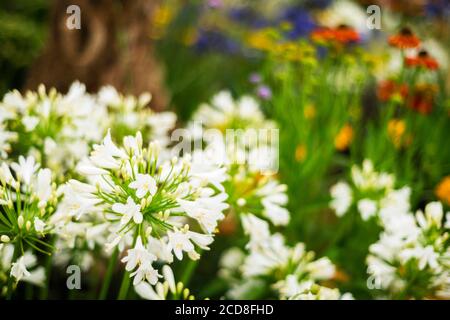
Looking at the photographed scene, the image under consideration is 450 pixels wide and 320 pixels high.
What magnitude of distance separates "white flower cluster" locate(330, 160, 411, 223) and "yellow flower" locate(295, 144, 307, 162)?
26cm

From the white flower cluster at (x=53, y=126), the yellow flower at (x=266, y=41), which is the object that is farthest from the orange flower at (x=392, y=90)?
the white flower cluster at (x=53, y=126)

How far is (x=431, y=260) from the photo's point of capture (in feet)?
3.16

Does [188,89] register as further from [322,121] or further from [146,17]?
[322,121]

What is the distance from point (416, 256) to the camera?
98cm

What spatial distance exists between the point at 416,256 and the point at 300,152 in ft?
2.60

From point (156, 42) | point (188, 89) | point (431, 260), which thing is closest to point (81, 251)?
point (431, 260)

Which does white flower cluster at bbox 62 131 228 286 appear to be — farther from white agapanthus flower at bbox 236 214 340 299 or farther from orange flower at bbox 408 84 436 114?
orange flower at bbox 408 84 436 114

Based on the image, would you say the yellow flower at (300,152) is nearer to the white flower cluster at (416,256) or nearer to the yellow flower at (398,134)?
the yellow flower at (398,134)

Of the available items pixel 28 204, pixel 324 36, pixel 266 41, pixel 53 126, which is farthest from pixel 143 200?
pixel 266 41

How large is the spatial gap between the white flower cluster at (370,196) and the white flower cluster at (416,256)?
0.08 m

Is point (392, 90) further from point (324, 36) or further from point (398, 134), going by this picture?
point (324, 36)

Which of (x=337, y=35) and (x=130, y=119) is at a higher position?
(x=337, y=35)

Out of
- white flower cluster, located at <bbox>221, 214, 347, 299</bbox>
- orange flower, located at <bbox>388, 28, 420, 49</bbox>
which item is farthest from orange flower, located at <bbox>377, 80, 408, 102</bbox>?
white flower cluster, located at <bbox>221, 214, 347, 299</bbox>

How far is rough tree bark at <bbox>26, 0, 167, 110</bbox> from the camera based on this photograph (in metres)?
1.67
